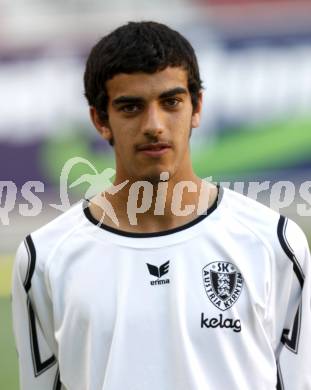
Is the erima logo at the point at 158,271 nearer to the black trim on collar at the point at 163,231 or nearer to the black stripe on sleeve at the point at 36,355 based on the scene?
the black trim on collar at the point at 163,231

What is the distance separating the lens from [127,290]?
2.17m

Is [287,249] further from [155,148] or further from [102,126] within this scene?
[102,126]

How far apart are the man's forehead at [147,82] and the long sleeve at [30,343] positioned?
452 millimetres

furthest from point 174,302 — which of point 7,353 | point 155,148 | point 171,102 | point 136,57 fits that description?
point 7,353

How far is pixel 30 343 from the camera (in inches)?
92.4

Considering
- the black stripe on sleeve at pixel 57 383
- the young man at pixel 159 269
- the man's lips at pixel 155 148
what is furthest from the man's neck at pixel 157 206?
the black stripe on sleeve at pixel 57 383

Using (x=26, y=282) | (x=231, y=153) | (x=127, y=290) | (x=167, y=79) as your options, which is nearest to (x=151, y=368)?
(x=127, y=290)

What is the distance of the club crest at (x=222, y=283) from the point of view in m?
2.16

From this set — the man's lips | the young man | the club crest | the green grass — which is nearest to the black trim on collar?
the young man

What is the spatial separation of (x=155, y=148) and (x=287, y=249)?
0.40 m

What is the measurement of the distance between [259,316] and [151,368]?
11.0 inches

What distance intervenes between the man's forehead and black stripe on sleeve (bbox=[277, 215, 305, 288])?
0.41 meters

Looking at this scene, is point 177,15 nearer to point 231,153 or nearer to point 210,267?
point 231,153

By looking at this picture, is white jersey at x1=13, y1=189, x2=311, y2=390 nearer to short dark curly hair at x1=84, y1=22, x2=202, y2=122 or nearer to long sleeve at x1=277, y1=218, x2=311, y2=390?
long sleeve at x1=277, y1=218, x2=311, y2=390
